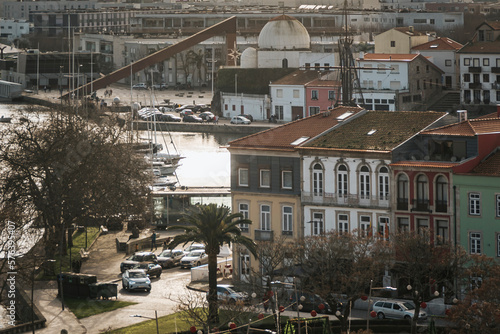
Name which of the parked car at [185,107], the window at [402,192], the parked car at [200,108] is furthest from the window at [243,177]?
the parked car at [185,107]

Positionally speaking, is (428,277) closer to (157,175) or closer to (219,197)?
(219,197)

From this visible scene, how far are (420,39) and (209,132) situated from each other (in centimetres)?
1638

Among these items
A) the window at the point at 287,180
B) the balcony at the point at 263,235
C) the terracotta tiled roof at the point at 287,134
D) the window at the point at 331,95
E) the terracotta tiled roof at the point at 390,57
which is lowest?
the balcony at the point at 263,235

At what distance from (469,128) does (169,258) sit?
11.6 meters

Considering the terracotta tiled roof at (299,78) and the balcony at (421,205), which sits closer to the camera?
Answer: the balcony at (421,205)

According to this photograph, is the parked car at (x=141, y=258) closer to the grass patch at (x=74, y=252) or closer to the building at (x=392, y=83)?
the grass patch at (x=74, y=252)

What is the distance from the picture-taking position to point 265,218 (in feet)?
153

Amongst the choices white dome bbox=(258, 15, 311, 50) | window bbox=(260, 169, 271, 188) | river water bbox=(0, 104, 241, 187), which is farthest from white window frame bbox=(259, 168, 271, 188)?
white dome bbox=(258, 15, 311, 50)

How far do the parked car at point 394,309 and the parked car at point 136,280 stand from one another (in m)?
8.14

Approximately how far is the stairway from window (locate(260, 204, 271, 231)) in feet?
146

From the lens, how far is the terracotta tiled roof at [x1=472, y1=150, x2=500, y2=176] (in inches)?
1688

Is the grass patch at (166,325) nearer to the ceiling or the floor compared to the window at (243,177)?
nearer to the floor

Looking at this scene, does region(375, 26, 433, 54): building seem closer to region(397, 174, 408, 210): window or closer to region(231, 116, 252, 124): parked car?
region(231, 116, 252, 124): parked car

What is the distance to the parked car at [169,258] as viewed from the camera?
4916cm
